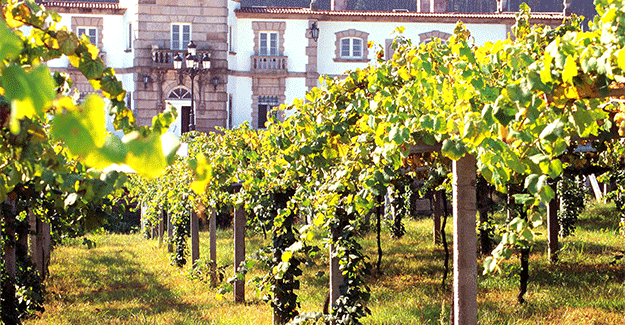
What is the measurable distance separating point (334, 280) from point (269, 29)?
20.5 m

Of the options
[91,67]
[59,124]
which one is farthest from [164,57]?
[59,124]

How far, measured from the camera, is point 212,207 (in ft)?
38.4

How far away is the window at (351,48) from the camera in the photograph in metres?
26.4

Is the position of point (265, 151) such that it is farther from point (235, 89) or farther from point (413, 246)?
point (235, 89)

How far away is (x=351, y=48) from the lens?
26422 mm

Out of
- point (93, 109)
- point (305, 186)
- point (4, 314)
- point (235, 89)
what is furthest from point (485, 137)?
point (235, 89)

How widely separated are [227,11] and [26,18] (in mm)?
24065

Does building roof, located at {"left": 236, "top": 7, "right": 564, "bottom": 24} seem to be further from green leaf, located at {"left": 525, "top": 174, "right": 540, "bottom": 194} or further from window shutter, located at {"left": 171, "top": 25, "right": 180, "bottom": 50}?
green leaf, located at {"left": 525, "top": 174, "right": 540, "bottom": 194}

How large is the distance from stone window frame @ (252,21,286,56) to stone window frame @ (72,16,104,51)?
611cm

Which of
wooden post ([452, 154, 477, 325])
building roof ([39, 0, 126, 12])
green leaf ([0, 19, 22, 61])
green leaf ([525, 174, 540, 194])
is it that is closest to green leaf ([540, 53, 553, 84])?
green leaf ([525, 174, 540, 194])

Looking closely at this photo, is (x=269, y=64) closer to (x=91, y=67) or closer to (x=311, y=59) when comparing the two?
(x=311, y=59)

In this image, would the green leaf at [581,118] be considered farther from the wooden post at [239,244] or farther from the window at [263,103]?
the window at [263,103]

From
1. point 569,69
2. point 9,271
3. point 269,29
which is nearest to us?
point 569,69

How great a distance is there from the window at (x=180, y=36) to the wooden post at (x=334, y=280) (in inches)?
813
